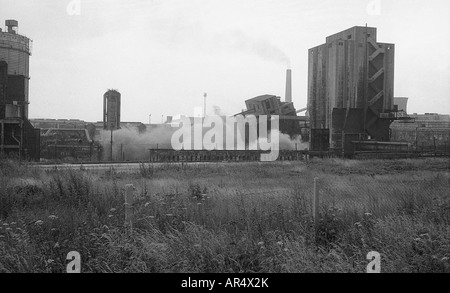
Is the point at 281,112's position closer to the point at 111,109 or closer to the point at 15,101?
the point at 111,109

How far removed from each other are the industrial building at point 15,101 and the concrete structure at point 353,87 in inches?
947

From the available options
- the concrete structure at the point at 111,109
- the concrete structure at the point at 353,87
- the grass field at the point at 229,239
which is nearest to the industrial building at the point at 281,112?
the concrete structure at the point at 353,87

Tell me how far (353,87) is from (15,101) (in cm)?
2954

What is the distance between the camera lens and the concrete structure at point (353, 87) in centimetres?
3550

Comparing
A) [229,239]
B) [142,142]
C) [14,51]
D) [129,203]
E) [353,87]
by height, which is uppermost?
[14,51]

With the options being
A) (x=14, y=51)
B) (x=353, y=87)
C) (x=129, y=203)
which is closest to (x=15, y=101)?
(x=14, y=51)

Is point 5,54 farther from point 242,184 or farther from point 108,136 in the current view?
point 242,184

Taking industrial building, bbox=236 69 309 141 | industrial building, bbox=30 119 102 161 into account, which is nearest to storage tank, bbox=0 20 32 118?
industrial building, bbox=30 119 102 161

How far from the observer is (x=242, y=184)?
47.9 feet

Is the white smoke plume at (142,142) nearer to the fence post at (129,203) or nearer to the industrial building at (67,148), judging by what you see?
the industrial building at (67,148)

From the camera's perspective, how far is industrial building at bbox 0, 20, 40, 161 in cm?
2947

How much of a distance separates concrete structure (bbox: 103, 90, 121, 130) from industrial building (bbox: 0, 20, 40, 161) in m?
7.80

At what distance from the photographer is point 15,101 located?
35500 millimetres

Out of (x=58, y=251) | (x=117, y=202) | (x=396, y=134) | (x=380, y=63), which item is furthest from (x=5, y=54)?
(x=396, y=134)
